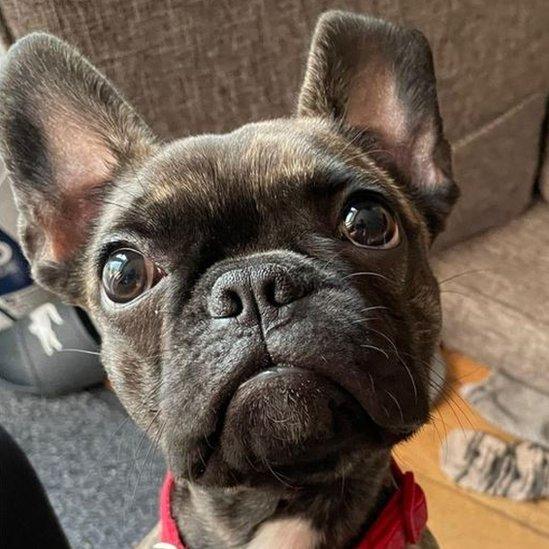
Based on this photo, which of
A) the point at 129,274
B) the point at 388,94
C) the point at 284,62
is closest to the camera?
the point at 129,274

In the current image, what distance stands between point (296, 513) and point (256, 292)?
1.31 ft

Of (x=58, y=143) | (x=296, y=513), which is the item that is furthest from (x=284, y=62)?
(x=296, y=513)

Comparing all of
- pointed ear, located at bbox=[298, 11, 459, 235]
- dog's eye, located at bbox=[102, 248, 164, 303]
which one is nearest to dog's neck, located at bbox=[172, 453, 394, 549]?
dog's eye, located at bbox=[102, 248, 164, 303]

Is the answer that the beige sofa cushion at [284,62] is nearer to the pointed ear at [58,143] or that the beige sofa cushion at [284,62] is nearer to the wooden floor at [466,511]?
the pointed ear at [58,143]

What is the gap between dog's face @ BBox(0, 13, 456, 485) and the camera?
0.78 m

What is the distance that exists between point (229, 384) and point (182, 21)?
95cm

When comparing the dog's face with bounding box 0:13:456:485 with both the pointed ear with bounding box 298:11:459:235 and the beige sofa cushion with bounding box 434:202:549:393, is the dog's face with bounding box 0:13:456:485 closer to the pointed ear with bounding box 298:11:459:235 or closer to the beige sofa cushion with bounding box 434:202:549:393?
the pointed ear with bounding box 298:11:459:235

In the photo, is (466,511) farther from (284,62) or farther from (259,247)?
(259,247)

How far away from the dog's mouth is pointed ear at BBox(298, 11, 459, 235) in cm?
43

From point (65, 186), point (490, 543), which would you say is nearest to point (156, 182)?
point (65, 186)

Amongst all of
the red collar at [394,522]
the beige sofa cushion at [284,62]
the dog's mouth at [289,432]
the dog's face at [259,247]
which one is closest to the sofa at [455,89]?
the beige sofa cushion at [284,62]

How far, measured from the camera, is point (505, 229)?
7.27ft

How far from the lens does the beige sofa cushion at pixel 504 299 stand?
6.41ft

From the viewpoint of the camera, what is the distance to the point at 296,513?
104cm
